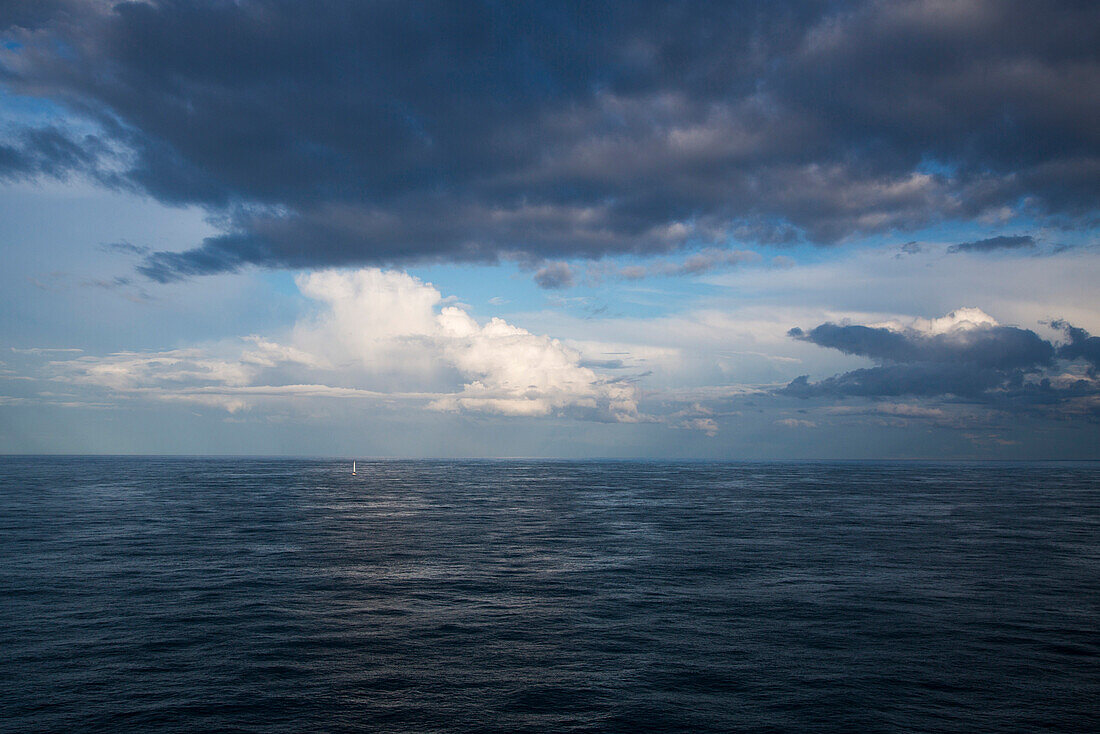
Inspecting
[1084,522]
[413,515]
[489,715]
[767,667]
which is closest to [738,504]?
[1084,522]

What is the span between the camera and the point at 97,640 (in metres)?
26.8

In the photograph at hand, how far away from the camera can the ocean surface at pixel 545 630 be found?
66.6ft

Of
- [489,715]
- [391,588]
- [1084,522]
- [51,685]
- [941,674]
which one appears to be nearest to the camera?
[489,715]

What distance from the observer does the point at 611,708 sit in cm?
2050

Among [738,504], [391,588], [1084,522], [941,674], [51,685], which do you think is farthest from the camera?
[738,504]


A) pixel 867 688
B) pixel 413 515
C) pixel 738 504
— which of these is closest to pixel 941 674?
pixel 867 688

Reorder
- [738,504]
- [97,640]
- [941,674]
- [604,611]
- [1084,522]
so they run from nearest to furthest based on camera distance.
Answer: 1. [941,674]
2. [97,640]
3. [604,611]
4. [1084,522]
5. [738,504]

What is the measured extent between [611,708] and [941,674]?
1250 cm

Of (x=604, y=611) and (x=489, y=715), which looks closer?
(x=489, y=715)

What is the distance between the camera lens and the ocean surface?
20.3m

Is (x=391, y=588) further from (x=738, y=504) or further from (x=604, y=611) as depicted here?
(x=738, y=504)

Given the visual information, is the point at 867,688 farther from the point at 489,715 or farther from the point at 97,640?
the point at 97,640

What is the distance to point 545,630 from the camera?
28688mm

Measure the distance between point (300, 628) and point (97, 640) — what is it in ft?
25.3
